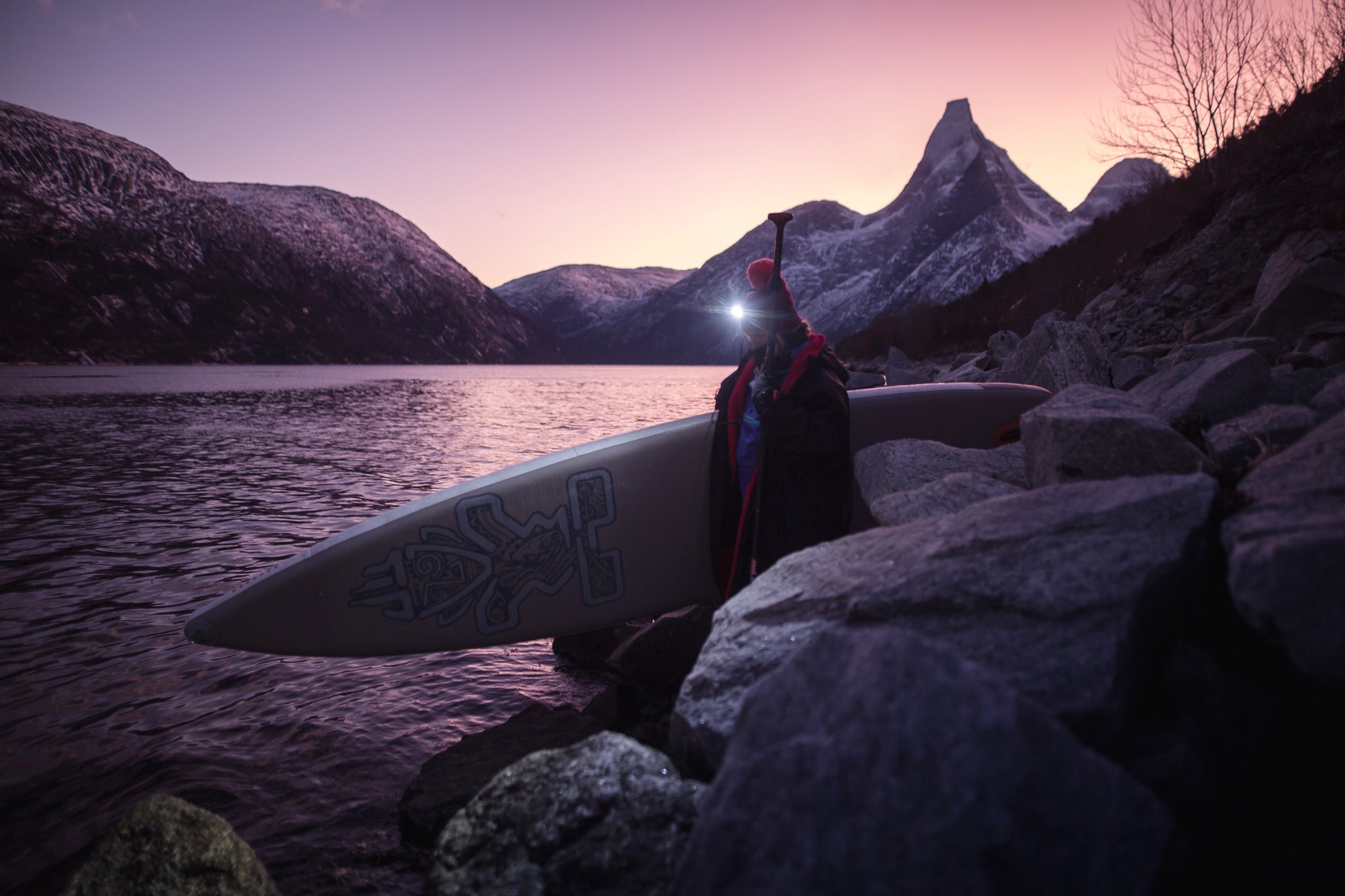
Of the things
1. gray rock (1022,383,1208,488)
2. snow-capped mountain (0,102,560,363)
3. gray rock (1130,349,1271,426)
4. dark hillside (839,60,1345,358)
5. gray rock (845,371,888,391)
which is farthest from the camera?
snow-capped mountain (0,102,560,363)

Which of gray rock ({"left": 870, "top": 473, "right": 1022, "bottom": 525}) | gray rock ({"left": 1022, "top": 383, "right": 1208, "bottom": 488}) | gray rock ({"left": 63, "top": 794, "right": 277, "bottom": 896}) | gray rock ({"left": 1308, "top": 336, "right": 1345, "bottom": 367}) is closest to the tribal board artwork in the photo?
gray rock ({"left": 63, "top": 794, "right": 277, "bottom": 896})

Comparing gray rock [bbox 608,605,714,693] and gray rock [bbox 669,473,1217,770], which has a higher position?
gray rock [bbox 669,473,1217,770]

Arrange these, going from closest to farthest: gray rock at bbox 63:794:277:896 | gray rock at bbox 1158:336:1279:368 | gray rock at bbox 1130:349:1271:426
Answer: gray rock at bbox 63:794:277:896, gray rock at bbox 1130:349:1271:426, gray rock at bbox 1158:336:1279:368

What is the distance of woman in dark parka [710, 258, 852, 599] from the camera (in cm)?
386

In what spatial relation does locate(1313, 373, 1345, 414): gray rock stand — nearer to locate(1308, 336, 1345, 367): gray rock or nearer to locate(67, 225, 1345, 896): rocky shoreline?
locate(67, 225, 1345, 896): rocky shoreline

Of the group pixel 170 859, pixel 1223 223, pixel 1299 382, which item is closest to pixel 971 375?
pixel 1223 223

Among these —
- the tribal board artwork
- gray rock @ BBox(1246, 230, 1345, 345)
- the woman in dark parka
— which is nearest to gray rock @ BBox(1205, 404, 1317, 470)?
the woman in dark parka

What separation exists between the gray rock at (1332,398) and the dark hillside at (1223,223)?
5.36 meters

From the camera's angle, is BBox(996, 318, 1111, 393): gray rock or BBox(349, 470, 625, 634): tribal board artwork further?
BBox(996, 318, 1111, 393): gray rock

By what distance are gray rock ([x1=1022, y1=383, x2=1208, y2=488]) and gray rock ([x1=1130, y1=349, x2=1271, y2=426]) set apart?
67cm

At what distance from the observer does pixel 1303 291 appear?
5.51 m

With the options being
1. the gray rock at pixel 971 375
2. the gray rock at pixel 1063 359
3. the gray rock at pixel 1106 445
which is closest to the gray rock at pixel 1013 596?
the gray rock at pixel 1106 445

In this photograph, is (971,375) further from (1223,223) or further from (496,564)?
(496,564)

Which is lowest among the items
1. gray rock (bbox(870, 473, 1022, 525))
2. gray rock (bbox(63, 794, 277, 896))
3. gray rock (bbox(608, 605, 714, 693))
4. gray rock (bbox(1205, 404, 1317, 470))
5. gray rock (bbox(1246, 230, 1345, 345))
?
gray rock (bbox(608, 605, 714, 693))
